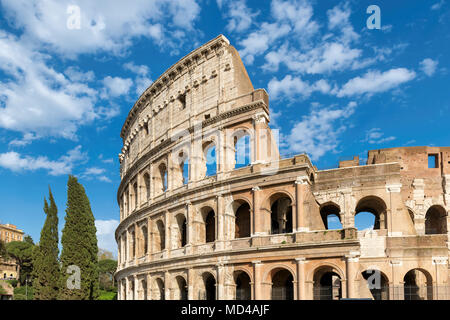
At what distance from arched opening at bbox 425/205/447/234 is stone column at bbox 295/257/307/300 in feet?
32.8

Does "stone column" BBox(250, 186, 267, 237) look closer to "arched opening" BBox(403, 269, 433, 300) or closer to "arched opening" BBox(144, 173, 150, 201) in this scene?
"arched opening" BBox(403, 269, 433, 300)

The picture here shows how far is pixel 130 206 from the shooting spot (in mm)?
36656

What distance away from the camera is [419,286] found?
2247 cm

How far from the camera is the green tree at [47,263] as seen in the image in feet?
103

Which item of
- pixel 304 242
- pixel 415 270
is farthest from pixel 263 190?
pixel 415 270

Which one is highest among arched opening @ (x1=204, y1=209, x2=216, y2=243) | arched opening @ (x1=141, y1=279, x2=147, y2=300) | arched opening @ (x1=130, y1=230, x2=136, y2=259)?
arched opening @ (x1=204, y1=209, x2=216, y2=243)

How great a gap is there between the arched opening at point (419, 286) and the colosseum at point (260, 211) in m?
0.06

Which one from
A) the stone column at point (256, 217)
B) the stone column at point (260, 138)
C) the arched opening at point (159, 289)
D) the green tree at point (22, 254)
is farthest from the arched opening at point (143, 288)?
the green tree at point (22, 254)

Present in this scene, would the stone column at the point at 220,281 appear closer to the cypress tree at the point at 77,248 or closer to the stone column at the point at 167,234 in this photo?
the stone column at the point at 167,234

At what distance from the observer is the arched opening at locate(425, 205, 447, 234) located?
26.6 meters

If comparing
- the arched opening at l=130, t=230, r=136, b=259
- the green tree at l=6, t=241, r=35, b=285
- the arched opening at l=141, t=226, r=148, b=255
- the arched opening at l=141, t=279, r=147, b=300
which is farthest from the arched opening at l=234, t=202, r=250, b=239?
the green tree at l=6, t=241, r=35, b=285
